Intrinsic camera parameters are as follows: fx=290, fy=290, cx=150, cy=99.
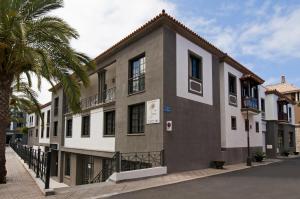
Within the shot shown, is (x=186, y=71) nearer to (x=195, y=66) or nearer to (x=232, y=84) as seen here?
(x=195, y=66)

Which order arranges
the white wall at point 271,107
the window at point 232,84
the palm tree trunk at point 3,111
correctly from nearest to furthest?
the palm tree trunk at point 3,111
the window at point 232,84
the white wall at point 271,107

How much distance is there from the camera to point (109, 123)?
746 inches

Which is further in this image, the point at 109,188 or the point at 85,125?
the point at 85,125

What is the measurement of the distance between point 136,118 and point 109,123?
3.68 metres

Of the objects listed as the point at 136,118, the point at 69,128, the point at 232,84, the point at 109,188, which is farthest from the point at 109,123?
the point at 109,188

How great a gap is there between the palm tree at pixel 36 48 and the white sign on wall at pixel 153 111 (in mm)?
3481

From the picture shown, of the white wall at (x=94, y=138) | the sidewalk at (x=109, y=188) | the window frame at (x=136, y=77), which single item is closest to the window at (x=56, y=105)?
the white wall at (x=94, y=138)

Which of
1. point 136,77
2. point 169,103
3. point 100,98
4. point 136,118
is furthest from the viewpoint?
point 100,98

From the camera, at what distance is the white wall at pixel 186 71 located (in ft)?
48.0

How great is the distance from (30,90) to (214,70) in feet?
34.3

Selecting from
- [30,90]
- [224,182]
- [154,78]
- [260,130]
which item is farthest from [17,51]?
[260,130]

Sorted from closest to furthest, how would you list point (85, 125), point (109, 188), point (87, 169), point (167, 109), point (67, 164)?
1. point (109, 188)
2. point (167, 109)
3. point (87, 169)
4. point (85, 125)
5. point (67, 164)

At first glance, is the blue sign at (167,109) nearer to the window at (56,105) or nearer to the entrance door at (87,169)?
the entrance door at (87,169)

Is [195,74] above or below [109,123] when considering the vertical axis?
above
